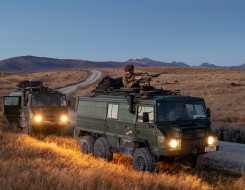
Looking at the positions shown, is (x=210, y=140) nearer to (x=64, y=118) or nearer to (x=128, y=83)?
(x=128, y=83)

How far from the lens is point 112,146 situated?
10.1 m

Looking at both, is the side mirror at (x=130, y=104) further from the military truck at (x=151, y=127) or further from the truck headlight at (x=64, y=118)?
the truck headlight at (x=64, y=118)

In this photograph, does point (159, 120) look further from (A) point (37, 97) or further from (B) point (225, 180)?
(A) point (37, 97)

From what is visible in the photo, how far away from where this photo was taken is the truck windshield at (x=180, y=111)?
28.1 ft

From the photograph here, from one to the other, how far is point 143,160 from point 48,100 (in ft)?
26.5

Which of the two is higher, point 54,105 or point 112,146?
point 54,105

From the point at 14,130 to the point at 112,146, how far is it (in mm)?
7797

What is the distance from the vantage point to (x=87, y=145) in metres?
11.3

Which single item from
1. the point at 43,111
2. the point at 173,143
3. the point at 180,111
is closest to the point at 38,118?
the point at 43,111

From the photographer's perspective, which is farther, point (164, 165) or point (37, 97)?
point (37, 97)

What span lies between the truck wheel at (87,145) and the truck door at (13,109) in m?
6.77

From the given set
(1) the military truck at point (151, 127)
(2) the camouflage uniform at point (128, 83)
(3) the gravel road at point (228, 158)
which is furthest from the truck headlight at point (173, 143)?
(2) the camouflage uniform at point (128, 83)

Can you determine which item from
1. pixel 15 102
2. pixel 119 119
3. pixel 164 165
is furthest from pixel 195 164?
pixel 15 102

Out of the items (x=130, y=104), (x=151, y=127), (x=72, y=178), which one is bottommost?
(x=72, y=178)
